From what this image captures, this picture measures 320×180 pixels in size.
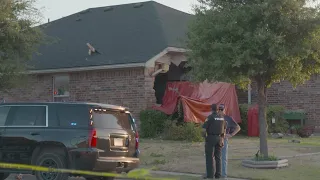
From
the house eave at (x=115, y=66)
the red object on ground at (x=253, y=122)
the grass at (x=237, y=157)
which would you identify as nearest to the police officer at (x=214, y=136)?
the grass at (x=237, y=157)

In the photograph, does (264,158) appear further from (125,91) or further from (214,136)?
(125,91)

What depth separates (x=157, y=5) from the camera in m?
26.2

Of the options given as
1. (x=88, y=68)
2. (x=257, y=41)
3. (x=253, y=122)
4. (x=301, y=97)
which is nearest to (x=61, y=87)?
(x=88, y=68)

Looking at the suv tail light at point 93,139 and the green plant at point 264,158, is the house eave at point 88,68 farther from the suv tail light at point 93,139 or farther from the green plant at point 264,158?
the suv tail light at point 93,139

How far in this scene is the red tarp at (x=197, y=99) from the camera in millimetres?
20781

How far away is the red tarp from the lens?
20.8m

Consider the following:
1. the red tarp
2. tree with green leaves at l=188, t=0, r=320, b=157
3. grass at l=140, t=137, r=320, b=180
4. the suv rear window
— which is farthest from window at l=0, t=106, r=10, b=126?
the red tarp

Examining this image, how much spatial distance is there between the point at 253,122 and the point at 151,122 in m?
4.94

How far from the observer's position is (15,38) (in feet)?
59.0

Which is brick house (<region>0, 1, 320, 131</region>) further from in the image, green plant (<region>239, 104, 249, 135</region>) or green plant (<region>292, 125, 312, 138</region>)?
green plant (<region>239, 104, 249, 135</region>)

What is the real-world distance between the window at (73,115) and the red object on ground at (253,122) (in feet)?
43.6

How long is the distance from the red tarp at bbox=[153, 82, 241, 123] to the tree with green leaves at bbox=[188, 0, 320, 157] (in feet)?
23.1

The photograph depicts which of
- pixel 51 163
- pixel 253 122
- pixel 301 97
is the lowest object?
pixel 51 163

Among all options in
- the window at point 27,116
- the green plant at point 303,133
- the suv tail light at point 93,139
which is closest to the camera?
the suv tail light at point 93,139
